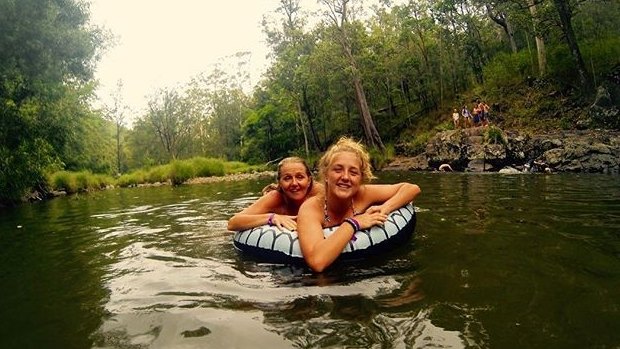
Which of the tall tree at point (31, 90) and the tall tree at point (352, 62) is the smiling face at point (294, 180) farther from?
the tall tree at point (352, 62)

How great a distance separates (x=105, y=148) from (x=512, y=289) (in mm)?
39898

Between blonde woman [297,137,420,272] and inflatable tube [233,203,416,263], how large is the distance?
0.09 meters

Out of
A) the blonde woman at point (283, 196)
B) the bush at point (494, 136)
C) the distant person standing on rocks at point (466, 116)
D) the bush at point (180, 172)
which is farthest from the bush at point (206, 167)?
the blonde woman at point (283, 196)

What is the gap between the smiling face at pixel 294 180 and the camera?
4.74m

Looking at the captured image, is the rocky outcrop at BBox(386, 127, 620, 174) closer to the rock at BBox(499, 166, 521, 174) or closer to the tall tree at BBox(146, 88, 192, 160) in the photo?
the rock at BBox(499, 166, 521, 174)

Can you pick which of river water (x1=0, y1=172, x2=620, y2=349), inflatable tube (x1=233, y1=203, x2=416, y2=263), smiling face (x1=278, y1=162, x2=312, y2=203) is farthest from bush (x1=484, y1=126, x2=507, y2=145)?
smiling face (x1=278, y1=162, x2=312, y2=203)

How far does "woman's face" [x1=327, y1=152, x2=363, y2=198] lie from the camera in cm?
398

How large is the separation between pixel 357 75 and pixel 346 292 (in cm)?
2344

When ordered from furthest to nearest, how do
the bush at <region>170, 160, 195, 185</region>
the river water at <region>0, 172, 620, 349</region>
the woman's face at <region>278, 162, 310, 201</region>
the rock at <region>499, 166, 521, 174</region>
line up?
the bush at <region>170, 160, 195, 185</region> → the rock at <region>499, 166, 521, 174</region> → the woman's face at <region>278, 162, 310, 201</region> → the river water at <region>0, 172, 620, 349</region>

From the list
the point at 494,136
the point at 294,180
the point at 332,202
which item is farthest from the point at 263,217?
the point at 494,136

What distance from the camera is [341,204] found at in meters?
4.30

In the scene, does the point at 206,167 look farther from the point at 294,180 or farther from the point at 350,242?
the point at 350,242

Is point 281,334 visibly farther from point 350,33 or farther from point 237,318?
point 350,33

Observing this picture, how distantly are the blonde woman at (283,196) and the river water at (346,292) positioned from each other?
405 millimetres
